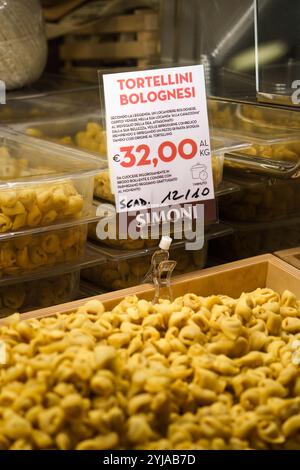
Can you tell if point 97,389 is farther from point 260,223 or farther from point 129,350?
point 260,223

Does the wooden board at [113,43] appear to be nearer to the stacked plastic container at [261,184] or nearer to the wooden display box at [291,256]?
the stacked plastic container at [261,184]

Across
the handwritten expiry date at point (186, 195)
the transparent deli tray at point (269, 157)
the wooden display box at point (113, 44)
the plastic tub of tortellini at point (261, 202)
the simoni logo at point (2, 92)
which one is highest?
the wooden display box at point (113, 44)

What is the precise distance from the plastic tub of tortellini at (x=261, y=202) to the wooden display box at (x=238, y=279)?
0.16 meters

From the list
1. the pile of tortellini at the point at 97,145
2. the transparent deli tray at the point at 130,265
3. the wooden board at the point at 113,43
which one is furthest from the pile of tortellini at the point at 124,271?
the wooden board at the point at 113,43

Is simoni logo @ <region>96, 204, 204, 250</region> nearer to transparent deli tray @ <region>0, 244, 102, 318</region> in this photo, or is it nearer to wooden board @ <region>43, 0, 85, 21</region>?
transparent deli tray @ <region>0, 244, 102, 318</region>

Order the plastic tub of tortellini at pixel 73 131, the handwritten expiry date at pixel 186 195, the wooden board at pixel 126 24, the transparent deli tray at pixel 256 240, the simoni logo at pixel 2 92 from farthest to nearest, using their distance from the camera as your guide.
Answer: the wooden board at pixel 126 24, the simoni logo at pixel 2 92, the plastic tub of tortellini at pixel 73 131, the transparent deli tray at pixel 256 240, the handwritten expiry date at pixel 186 195

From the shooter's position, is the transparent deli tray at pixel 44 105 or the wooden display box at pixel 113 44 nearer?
the transparent deli tray at pixel 44 105

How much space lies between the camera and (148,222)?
1.23 m

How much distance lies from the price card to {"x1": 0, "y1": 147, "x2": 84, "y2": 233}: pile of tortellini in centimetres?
8

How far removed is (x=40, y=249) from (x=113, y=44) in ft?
3.71

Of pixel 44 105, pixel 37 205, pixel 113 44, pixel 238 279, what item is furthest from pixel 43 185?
pixel 113 44

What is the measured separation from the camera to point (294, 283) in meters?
1.25

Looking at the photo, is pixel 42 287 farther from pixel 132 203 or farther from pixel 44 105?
pixel 44 105

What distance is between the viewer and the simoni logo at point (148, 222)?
1.23 meters
